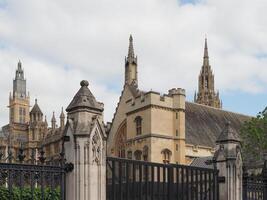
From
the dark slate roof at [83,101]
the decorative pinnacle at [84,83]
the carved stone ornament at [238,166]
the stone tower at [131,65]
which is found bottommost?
the carved stone ornament at [238,166]

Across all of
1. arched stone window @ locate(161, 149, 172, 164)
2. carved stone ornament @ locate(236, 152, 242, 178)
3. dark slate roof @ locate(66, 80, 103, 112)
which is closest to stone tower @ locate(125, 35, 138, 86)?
arched stone window @ locate(161, 149, 172, 164)

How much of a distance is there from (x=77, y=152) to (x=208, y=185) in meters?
4.79

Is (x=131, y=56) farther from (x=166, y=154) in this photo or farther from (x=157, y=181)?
(x=157, y=181)

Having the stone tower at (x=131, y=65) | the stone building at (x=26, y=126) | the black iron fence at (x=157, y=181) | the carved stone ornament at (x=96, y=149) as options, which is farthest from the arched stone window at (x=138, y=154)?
the carved stone ornament at (x=96, y=149)

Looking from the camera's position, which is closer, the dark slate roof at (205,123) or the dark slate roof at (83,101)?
the dark slate roof at (83,101)

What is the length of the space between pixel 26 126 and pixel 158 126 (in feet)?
212

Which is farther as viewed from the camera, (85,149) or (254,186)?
(254,186)

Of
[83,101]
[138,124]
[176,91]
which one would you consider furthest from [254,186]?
→ [138,124]

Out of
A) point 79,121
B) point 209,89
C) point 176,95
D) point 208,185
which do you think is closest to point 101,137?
point 79,121

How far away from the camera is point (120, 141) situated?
57.0 m

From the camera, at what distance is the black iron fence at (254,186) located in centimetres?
1440

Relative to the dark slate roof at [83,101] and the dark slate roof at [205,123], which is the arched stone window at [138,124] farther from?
the dark slate roof at [83,101]

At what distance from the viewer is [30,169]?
29.9 feet

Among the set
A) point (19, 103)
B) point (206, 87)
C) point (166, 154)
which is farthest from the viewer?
point (19, 103)
